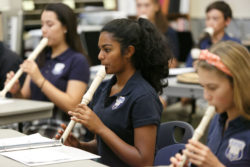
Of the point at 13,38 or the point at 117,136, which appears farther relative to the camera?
the point at 13,38

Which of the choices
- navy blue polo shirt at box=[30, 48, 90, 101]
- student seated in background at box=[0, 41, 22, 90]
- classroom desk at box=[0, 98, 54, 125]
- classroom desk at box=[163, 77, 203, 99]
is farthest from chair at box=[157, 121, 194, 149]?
student seated in background at box=[0, 41, 22, 90]

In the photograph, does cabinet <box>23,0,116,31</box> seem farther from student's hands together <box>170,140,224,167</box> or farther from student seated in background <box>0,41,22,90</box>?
student's hands together <box>170,140,224,167</box>

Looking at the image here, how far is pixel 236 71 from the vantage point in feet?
4.64

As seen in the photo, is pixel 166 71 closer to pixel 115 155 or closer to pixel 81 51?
pixel 115 155

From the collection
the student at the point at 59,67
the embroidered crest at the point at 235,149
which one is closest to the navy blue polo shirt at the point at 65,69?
the student at the point at 59,67

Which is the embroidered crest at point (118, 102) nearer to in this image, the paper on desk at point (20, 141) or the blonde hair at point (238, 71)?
the paper on desk at point (20, 141)

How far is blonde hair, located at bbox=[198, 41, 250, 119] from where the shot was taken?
140 centimetres

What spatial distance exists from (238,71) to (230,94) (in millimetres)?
74

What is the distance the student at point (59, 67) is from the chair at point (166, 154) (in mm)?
1034

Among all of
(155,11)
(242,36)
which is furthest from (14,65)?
(242,36)

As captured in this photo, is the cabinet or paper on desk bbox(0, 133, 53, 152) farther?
the cabinet

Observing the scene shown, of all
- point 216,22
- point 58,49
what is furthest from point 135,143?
point 216,22

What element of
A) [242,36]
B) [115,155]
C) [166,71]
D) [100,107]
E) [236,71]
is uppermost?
[236,71]

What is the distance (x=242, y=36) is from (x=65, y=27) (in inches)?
152
